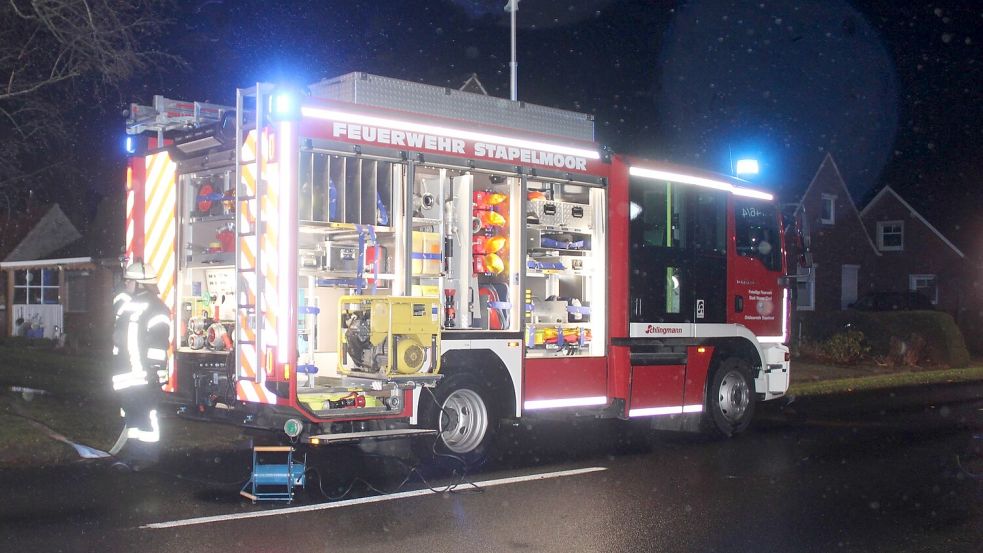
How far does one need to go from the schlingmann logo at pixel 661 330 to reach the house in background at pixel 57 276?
1989 centimetres

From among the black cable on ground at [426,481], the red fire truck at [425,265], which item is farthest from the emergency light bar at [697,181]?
the black cable on ground at [426,481]

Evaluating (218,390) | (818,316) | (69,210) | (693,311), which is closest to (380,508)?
(218,390)

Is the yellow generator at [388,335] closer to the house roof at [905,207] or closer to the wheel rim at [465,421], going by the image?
the wheel rim at [465,421]

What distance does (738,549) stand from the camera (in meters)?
6.76

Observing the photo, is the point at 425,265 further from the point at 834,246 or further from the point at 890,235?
the point at 890,235

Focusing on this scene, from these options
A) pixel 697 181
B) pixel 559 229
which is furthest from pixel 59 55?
pixel 697 181

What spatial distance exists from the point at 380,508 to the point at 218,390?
2.38m

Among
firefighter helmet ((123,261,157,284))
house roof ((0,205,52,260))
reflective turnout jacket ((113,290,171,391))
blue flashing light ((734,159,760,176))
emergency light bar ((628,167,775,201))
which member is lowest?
reflective turnout jacket ((113,290,171,391))

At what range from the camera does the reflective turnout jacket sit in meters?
9.30

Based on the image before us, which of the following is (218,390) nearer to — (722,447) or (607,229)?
(607,229)

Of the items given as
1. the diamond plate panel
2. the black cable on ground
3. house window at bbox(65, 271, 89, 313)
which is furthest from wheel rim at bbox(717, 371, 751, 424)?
house window at bbox(65, 271, 89, 313)

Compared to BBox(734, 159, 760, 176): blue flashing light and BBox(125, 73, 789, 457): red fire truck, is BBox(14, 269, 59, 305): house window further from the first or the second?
BBox(734, 159, 760, 176): blue flashing light

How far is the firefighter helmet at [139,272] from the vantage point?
9836 millimetres

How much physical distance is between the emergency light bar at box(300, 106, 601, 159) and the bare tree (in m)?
4.33
